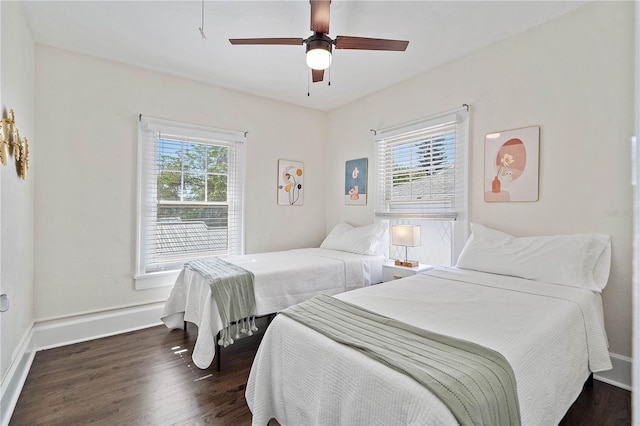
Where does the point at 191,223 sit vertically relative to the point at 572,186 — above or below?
below

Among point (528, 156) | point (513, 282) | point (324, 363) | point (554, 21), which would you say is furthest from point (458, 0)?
point (324, 363)

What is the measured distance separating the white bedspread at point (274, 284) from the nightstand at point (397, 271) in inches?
6.0

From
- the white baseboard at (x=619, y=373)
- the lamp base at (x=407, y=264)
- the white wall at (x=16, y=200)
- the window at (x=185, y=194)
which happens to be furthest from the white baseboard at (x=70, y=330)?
the white baseboard at (x=619, y=373)

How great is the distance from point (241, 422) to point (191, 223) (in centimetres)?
237

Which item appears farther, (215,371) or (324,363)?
(215,371)

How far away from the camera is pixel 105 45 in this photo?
2844mm

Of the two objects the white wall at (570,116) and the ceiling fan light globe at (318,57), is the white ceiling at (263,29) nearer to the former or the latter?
the white wall at (570,116)

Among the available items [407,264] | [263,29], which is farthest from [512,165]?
[263,29]

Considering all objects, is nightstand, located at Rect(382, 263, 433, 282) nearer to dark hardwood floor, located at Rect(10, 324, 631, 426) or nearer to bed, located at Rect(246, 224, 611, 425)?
bed, located at Rect(246, 224, 611, 425)

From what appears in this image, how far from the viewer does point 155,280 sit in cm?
336

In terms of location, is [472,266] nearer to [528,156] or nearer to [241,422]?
[528,156]

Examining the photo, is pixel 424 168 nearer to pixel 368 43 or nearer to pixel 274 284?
pixel 368 43

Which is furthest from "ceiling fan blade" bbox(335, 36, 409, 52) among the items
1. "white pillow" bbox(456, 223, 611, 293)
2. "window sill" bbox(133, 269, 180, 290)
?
"window sill" bbox(133, 269, 180, 290)

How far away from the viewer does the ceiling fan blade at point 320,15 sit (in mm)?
1798
